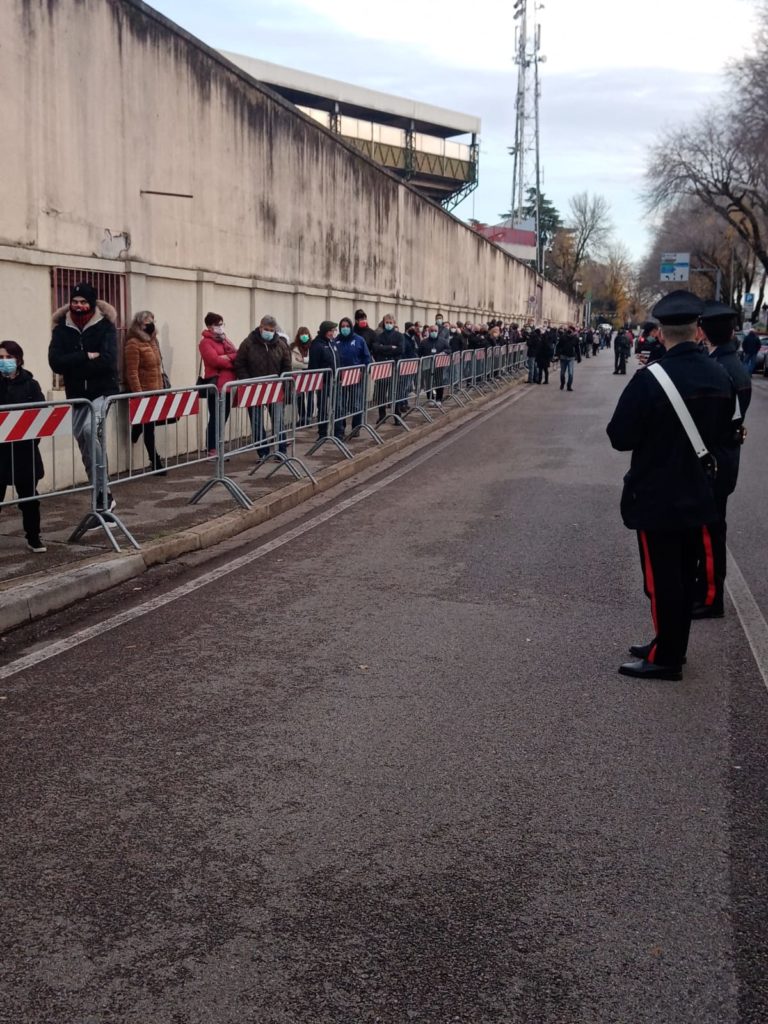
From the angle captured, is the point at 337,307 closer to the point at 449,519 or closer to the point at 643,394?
the point at 449,519

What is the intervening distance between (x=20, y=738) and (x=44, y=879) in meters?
1.36

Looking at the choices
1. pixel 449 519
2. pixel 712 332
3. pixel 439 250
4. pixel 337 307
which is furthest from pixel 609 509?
pixel 439 250

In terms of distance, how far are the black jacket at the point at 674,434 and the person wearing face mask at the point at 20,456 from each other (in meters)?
4.28

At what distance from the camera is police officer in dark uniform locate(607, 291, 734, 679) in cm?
566

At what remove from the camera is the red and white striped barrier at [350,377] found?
14631 millimetres

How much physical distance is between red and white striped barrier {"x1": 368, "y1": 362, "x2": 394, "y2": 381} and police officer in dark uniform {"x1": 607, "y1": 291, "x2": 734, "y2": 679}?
34.7 feet

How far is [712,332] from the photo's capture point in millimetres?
7051

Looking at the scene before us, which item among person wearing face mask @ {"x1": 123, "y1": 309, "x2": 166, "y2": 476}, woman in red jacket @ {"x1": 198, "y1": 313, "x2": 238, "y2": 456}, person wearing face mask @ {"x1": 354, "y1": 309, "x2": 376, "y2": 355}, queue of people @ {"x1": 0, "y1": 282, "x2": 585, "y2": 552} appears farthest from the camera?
person wearing face mask @ {"x1": 354, "y1": 309, "x2": 376, "y2": 355}

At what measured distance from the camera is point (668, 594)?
5770 mm

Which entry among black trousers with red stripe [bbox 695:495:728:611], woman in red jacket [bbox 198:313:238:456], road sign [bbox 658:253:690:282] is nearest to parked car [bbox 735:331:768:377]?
woman in red jacket [bbox 198:313:238:456]

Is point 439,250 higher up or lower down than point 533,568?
higher up

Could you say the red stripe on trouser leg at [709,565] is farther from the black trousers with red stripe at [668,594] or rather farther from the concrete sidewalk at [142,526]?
the concrete sidewalk at [142,526]

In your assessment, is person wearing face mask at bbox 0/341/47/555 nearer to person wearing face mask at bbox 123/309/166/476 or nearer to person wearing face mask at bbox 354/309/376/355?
person wearing face mask at bbox 123/309/166/476

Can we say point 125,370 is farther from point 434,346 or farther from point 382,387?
point 434,346
